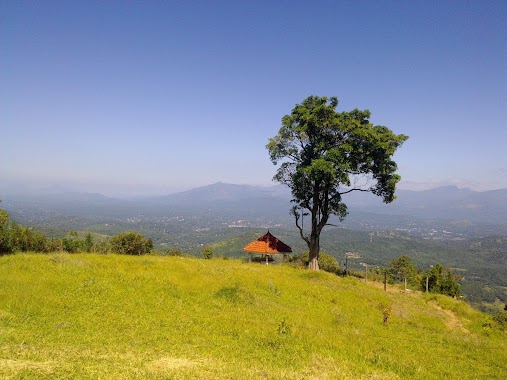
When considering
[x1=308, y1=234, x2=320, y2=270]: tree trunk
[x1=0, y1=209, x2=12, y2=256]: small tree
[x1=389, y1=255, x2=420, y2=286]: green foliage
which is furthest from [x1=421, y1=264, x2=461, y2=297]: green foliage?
[x1=0, y1=209, x2=12, y2=256]: small tree

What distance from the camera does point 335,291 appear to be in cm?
1981

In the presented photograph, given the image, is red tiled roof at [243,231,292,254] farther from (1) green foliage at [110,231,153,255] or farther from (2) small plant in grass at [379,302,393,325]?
(1) green foliage at [110,231,153,255]

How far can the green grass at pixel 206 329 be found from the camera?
787 cm

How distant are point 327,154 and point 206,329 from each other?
1682 cm

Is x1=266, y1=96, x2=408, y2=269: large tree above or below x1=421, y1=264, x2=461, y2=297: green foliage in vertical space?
above

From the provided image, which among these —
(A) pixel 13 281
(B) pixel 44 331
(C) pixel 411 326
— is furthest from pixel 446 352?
(A) pixel 13 281

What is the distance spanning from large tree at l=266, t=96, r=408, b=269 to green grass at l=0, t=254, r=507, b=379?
28.5ft

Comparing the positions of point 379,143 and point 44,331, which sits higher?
point 379,143

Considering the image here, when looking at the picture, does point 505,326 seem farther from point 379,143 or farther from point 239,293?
point 239,293

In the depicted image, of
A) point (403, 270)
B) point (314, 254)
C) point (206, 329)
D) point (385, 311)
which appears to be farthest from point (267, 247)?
point (403, 270)

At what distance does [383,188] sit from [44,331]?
24.3 m

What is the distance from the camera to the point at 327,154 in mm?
24266

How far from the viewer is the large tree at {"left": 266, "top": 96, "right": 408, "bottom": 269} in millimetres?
24172

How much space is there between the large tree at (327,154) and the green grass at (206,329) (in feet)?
28.5
